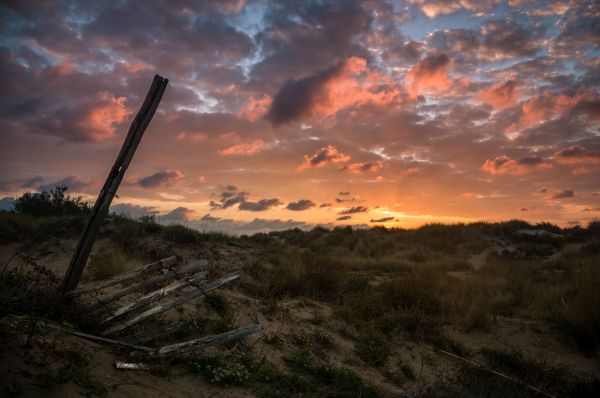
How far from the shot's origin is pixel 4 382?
9.75ft

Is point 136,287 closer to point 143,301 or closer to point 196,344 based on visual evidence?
point 143,301

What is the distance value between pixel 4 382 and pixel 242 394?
233 centimetres

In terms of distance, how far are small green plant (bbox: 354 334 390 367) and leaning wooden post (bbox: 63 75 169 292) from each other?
179 inches

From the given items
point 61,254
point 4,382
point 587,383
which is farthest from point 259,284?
point 61,254

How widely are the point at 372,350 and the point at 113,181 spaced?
5016 mm

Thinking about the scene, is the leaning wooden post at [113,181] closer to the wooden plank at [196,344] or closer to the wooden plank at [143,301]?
the wooden plank at [143,301]

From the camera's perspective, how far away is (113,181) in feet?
16.9

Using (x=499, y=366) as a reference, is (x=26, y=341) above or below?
above

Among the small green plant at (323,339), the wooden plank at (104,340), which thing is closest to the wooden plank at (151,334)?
the wooden plank at (104,340)

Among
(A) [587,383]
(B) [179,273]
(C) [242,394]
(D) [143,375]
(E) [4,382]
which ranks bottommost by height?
(A) [587,383]

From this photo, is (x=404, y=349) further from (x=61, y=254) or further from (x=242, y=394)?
(x=61, y=254)

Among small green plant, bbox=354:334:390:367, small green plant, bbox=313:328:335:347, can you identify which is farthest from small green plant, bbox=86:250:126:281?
small green plant, bbox=354:334:390:367

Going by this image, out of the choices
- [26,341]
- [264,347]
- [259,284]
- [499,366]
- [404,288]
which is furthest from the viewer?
[404,288]

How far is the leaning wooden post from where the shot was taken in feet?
16.3
